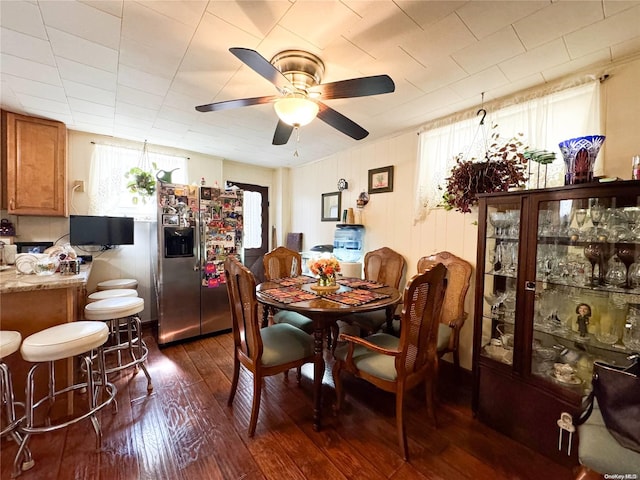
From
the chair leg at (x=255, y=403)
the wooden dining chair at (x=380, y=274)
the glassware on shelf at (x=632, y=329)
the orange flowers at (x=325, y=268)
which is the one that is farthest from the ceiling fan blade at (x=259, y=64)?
the glassware on shelf at (x=632, y=329)

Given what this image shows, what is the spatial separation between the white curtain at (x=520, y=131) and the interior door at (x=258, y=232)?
9.63 ft

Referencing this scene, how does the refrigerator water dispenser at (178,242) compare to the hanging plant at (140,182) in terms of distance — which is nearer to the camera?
the refrigerator water dispenser at (178,242)

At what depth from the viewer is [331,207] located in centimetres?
404

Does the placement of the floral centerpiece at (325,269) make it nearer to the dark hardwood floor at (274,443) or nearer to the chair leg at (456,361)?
the dark hardwood floor at (274,443)

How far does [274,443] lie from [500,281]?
1934 millimetres

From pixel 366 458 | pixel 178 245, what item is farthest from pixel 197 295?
pixel 366 458

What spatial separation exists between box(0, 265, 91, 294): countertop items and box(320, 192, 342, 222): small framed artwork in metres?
2.88

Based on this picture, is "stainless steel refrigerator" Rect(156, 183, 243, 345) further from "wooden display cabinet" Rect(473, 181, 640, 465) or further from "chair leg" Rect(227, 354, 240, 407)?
"wooden display cabinet" Rect(473, 181, 640, 465)

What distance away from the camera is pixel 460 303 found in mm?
2404

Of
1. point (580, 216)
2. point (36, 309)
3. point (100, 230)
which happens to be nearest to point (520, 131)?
point (580, 216)

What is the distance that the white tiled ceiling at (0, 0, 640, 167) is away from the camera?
1.38 m

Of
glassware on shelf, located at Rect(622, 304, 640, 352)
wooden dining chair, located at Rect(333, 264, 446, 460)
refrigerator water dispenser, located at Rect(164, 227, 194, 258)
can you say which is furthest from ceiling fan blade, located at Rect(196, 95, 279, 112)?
glassware on shelf, located at Rect(622, 304, 640, 352)

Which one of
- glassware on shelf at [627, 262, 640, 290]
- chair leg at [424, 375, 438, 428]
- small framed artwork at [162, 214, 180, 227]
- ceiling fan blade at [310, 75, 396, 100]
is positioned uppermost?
ceiling fan blade at [310, 75, 396, 100]

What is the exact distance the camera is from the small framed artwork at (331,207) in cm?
392
